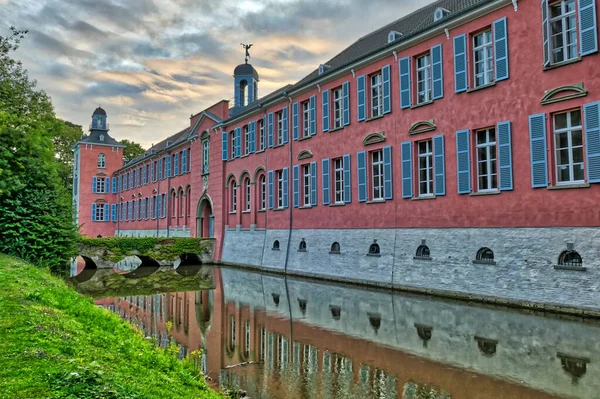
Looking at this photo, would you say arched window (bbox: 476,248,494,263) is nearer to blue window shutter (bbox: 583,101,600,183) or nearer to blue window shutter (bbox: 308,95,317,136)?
blue window shutter (bbox: 583,101,600,183)

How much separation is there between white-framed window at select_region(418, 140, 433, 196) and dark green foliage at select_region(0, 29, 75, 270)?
14.0 meters

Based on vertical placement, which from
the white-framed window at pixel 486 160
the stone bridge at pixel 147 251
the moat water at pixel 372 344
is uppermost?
the white-framed window at pixel 486 160

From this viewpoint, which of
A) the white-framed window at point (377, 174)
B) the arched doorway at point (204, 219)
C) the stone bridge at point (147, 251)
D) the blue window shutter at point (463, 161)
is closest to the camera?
the blue window shutter at point (463, 161)

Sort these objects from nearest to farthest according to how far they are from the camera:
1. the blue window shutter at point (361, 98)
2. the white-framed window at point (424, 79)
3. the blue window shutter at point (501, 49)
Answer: the blue window shutter at point (501, 49) < the white-framed window at point (424, 79) < the blue window shutter at point (361, 98)

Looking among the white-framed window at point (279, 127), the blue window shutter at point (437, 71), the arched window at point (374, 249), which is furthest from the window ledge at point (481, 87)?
the white-framed window at point (279, 127)

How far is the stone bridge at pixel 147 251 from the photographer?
2909 cm

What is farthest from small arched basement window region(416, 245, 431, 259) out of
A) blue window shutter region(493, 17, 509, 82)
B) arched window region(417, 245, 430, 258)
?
blue window shutter region(493, 17, 509, 82)

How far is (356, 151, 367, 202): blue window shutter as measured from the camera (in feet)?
64.4

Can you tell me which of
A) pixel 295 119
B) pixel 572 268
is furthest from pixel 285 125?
pixel 572 268

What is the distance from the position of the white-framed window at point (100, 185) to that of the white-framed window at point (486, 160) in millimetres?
55977

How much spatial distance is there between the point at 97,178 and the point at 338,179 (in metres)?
48.4

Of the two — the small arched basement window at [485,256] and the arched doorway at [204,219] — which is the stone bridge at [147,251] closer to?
the arched doorway at [204,219]

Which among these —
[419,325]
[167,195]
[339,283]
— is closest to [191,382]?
[419,325]

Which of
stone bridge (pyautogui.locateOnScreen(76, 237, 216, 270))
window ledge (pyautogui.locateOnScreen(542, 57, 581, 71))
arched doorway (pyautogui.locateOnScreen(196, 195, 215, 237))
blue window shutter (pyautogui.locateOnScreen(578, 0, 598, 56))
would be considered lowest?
stone bridge (pyautogui.locateOnScreen(76, 237, 216, 270))
